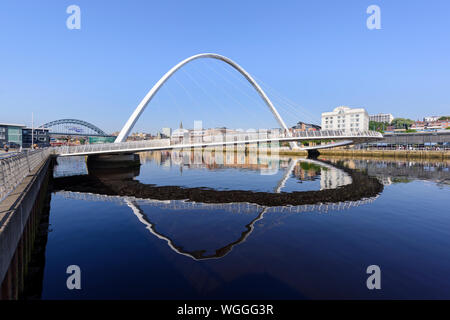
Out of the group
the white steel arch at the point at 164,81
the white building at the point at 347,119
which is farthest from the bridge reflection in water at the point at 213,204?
the white building at the point at 347,119

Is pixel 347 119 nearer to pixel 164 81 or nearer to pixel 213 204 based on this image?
pixel 164 81

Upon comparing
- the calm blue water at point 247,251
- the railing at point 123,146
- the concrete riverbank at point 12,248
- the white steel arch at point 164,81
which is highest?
the white steel arch at point 164,81

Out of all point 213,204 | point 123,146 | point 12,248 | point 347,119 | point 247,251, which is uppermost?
point 347,119

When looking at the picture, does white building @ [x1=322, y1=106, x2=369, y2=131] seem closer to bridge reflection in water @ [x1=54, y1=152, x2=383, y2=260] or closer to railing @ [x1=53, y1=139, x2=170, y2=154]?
railing @ [x1=53, y1=139, x2=170, y2=154]

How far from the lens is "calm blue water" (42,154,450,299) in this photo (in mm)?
5504

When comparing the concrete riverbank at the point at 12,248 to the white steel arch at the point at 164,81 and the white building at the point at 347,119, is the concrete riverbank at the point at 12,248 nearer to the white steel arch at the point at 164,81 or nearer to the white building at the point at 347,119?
the white steel arch at the point at 164,81

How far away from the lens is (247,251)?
24.6 feet

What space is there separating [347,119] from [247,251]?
476ft

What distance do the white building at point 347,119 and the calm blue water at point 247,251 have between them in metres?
125

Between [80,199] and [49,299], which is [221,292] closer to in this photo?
[49,299]

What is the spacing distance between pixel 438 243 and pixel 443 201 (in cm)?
986

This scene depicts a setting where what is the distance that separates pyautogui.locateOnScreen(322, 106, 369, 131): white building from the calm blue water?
124587 mm

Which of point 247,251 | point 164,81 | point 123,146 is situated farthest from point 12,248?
point 164,81

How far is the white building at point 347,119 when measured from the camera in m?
126
